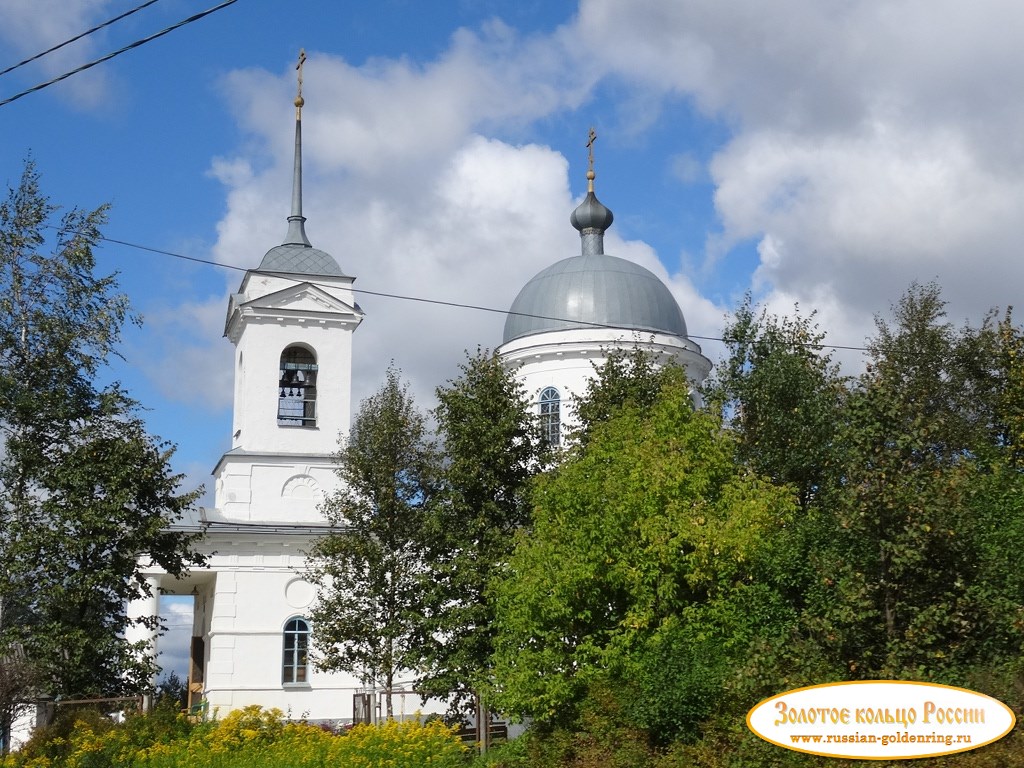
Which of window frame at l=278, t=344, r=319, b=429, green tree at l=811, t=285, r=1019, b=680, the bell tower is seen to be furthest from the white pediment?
green tree at l=811, t=285, r=1019, b=680

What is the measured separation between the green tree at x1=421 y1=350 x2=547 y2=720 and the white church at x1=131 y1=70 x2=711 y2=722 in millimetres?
5198

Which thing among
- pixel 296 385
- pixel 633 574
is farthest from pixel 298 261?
pixel 633 574

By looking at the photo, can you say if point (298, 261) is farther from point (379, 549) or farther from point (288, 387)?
point (379, 549)

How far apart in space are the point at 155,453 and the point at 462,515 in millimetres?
6230

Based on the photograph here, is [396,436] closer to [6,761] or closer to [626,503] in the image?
[626,503]

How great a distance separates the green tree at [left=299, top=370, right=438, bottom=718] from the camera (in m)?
25.2

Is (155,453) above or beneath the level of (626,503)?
above

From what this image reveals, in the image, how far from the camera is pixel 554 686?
18500 millimetres

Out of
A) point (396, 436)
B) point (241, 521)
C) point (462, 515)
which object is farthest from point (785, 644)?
point (241, 521)

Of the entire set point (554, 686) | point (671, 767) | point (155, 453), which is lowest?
point (671, 767)

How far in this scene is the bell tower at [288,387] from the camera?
112 feet

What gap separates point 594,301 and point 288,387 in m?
9.40

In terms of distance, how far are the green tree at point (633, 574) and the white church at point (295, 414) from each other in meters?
10.5

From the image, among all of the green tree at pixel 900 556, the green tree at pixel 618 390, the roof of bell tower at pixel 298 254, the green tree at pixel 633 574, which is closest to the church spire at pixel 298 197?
the roof of bell tower at pixel 298 254
